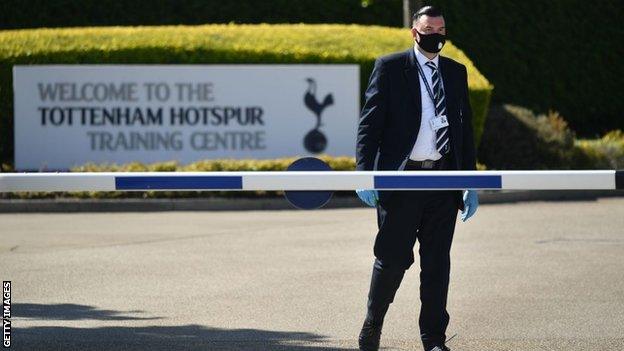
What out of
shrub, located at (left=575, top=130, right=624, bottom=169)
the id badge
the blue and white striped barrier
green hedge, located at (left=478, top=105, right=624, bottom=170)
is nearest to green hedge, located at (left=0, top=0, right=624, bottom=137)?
shrub, located at (left=575, top=130, right=624, bottom=169)

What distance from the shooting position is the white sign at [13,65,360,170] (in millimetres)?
21953

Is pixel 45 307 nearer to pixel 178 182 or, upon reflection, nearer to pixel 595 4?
pixel 178 182

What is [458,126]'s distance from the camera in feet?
23.3

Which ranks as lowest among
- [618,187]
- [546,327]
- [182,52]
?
[546,327]

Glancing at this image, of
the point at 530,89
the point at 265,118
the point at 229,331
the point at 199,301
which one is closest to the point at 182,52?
the point at 265,118

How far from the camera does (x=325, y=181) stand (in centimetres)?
682

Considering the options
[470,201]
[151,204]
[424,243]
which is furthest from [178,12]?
[424,243]

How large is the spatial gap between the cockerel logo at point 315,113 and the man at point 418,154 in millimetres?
14835

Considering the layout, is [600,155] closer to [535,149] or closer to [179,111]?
[535,149]

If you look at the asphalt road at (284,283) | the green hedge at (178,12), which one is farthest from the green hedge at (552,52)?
the asphalt road at (284,283)

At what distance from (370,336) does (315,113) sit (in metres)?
15.0

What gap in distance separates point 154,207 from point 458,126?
11.6 meters

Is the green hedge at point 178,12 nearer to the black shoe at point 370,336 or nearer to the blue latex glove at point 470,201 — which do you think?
the blue latex glove at point 470,201

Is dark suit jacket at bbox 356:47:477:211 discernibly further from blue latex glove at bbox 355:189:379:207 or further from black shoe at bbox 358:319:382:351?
black shoe at bbox 358:319:382:351
